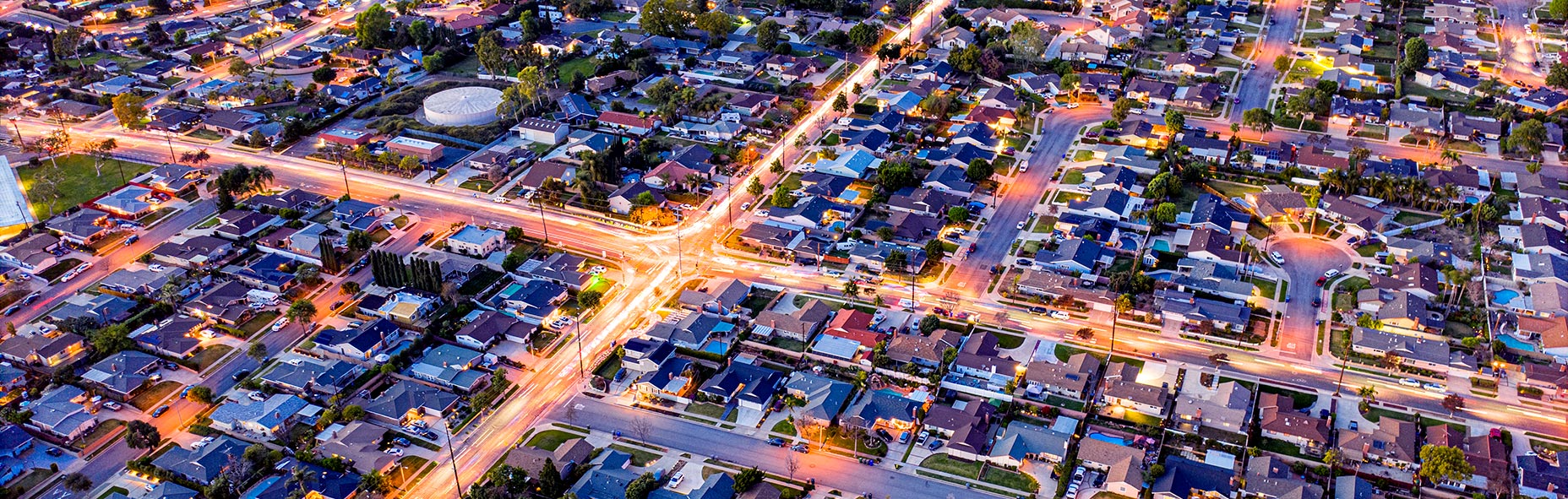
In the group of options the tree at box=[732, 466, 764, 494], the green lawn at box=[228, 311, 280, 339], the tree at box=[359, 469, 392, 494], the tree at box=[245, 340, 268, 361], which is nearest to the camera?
the tree at box=[732, 466, 764, 494]

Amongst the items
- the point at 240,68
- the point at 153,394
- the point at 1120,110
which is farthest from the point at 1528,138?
the point at 240,68

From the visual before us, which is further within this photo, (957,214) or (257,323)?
(957,214)

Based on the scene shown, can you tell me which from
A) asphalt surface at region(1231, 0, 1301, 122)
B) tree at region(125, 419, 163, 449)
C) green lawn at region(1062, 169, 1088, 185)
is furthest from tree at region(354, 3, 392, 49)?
asphalt surface at region(1231, 0, 1301, 122)

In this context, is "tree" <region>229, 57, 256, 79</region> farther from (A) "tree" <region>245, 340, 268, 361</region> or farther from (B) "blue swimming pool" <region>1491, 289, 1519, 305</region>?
(B) "blue swimming pool" <region>1491, 289, 1519, 305</region>

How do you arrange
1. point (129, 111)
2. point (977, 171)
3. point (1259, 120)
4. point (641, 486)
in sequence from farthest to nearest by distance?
1. point (129, 111)
2. point (1259, 120)
3. point (977, 171)
4. point (641, 486)

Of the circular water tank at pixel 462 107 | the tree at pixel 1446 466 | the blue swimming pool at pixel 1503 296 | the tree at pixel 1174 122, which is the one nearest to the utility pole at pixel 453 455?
the tree at pixel 1446 466

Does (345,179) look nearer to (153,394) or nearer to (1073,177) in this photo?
(153,394)

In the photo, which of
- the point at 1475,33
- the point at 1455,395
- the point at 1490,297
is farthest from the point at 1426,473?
the point at 1475,33
